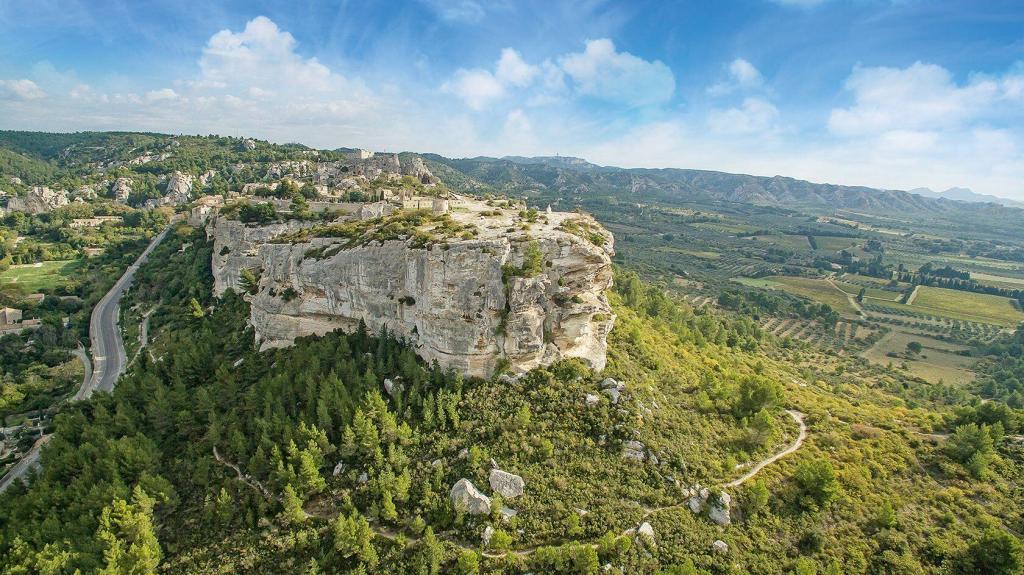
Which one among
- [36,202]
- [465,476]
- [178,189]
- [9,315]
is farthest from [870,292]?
[36,202]

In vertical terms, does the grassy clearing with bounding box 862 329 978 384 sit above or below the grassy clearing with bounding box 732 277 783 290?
below

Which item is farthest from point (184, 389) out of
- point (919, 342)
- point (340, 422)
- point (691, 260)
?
point (691, 260)

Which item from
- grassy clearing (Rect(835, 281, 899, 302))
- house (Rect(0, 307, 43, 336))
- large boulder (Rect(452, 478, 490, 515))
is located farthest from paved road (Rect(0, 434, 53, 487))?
grassy clearing (Rect(835, 281, 899, 302))

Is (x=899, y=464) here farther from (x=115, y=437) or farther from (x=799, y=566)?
(x=115, y=437)

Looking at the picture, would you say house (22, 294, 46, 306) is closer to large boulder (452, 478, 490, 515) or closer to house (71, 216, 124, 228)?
house (71, 216, 124, 228)

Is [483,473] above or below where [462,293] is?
below

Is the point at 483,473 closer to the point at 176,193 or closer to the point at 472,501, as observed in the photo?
the point at 472,501
